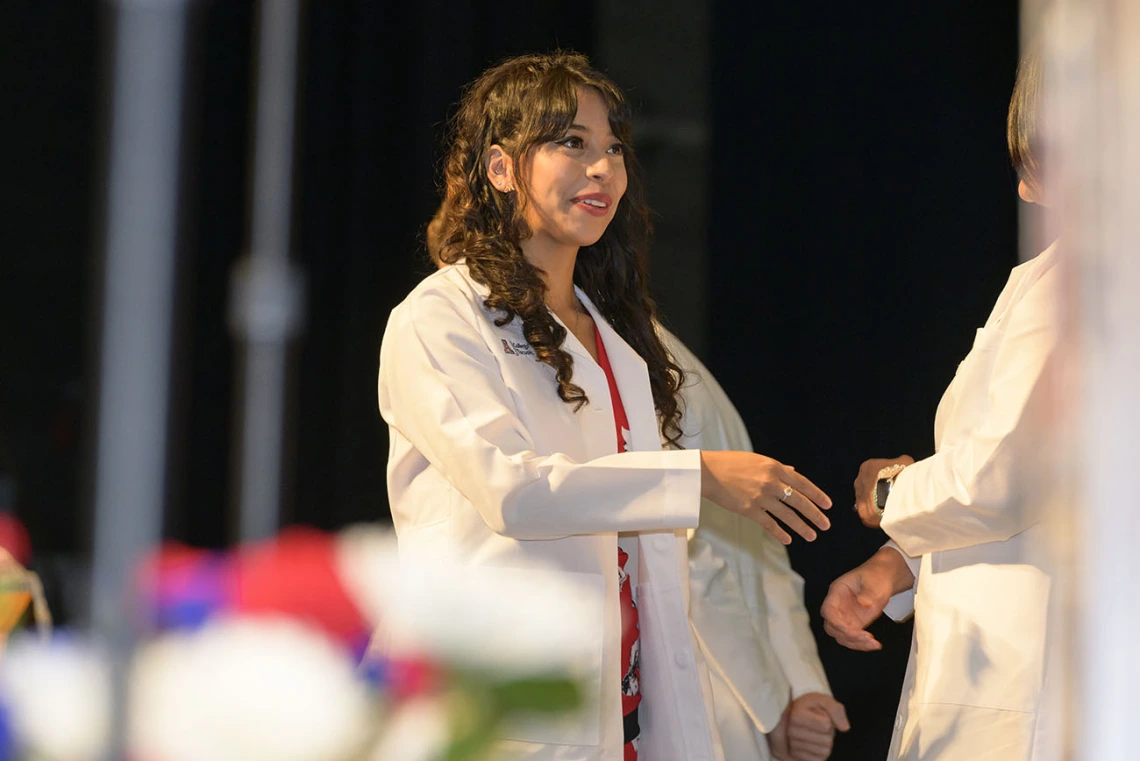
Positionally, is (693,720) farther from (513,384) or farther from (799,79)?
(799,79)

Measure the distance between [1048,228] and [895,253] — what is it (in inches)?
81.5

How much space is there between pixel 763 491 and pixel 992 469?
0.27m

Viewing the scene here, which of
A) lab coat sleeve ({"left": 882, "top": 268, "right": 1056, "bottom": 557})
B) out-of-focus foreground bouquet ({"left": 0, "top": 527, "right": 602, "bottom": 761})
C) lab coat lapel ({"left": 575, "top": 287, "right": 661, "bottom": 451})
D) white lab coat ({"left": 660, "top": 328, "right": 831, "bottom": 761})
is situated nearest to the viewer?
out-of-focus foreground bouquet ({"left": 0, "top": 527, "right": 602, "bottom": 761})

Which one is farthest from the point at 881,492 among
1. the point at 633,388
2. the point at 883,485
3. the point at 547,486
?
the point at 547,486

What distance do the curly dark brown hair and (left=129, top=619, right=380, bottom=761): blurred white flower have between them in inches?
46.9

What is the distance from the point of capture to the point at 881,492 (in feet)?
5.69

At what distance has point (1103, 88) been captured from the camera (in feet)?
2.42

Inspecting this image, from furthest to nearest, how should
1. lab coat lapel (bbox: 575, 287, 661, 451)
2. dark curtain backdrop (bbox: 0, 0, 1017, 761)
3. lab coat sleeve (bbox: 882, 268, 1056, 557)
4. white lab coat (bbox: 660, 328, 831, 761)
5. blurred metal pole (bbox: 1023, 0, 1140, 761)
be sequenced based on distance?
dark curtain backdrop (bbox: 0, 0, 1017, 761)
white lab coat (bbox: 660, 328, 831, 761)
lab coat lapel (bbox: 575, 287, 661, 451)
lab coat sleeve (bbox: 882, 268, 1056, 557)
blurred metal pole (bbox: 1023, 0, 1140, 761)

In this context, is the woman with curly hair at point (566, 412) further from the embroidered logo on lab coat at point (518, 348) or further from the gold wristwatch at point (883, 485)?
the gold wristwatch at point (883, 485)

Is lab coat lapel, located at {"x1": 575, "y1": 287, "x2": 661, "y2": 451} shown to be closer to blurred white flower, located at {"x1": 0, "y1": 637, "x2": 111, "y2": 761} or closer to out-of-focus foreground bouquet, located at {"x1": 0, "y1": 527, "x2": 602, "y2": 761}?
out-of-focus foreground bouquet, located at {"x1": 0, "y1": 527, "x2": 602, "y2": 761}

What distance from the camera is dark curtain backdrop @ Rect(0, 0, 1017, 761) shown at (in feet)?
8.70

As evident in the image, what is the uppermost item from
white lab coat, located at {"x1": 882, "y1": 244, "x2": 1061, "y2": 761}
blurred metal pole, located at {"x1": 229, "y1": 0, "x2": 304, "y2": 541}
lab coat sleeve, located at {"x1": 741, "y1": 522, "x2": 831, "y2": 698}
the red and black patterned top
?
blurred metal pole, located at {"x1": 229, "y1": 0, "x2": 304, "y2": 541}

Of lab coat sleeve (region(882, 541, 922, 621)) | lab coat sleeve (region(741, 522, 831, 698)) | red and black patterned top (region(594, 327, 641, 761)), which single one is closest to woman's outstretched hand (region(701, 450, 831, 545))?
red and black patterned top (region(594, 327, 641, 761))

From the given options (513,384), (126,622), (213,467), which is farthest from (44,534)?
(126,622)
